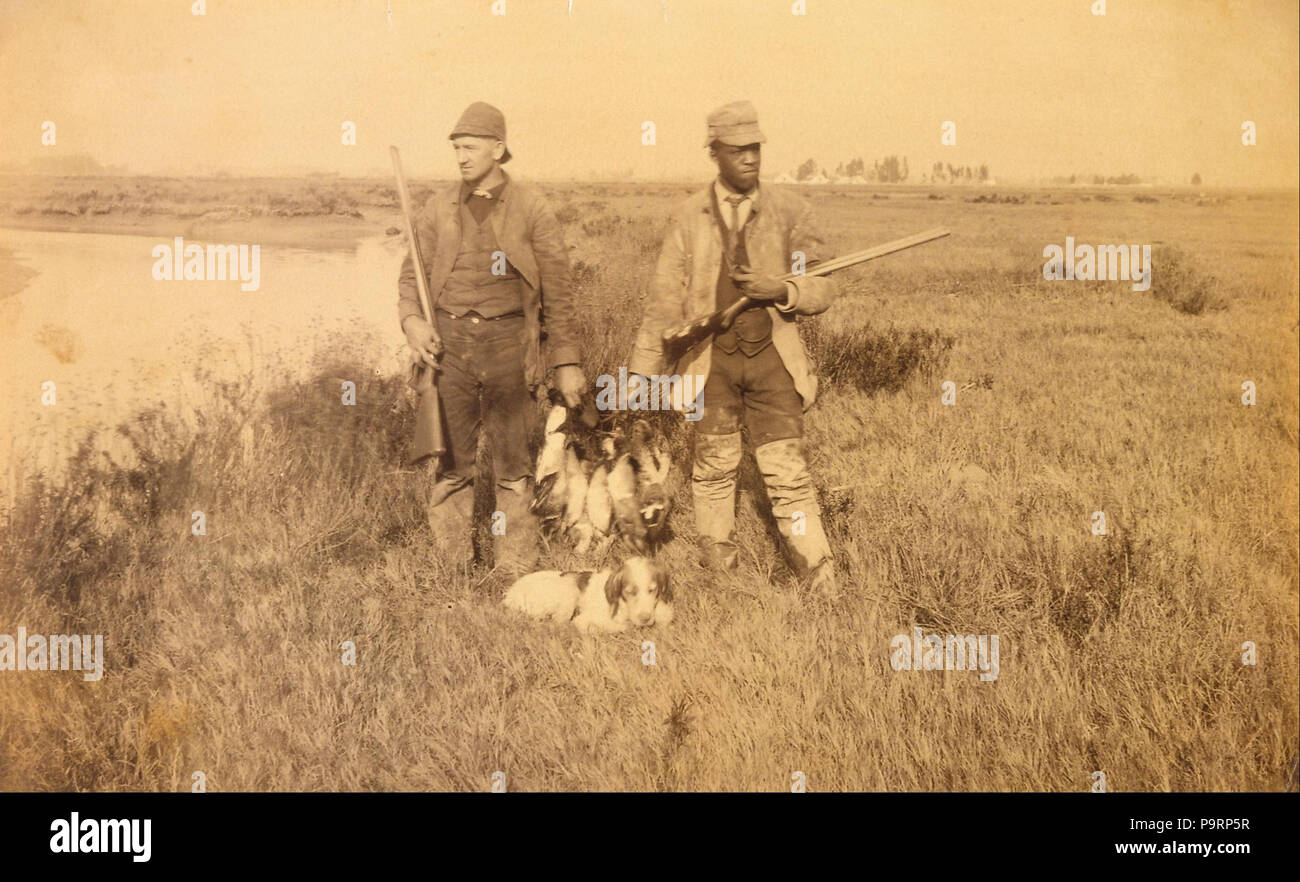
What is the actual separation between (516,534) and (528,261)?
1368 millimetres

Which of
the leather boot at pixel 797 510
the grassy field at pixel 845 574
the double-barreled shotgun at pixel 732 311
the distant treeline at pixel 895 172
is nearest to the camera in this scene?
the grassy field at pixel 845 574

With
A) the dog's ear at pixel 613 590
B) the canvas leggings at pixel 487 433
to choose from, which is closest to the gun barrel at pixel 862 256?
the canvas leggings at pixel 487 433

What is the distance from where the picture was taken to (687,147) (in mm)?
5125

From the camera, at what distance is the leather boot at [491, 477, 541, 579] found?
5.10 m

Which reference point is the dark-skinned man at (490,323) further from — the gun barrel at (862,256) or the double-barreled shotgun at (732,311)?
the gun barrel at (862,256)

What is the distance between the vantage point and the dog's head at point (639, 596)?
4.97 metres

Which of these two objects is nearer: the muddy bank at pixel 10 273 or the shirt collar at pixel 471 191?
the shirt collar at pixel 471 191

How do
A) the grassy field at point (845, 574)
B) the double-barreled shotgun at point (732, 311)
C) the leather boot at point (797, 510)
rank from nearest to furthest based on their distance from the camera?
the grassy field at point (845, 574)
the double-barreled shotgun at point (732, 311)
the leather boot at point (797, 510)

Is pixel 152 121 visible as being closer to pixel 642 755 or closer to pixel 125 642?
pixel 125 642

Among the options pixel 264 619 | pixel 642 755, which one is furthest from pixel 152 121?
pixel 642 755

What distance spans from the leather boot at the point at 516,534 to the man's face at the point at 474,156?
1.53 meters

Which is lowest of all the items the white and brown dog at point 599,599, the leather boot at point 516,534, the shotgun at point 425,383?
the white and brown dog at point 599,599

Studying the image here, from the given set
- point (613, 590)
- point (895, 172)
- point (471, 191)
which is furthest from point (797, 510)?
point (471, 191)

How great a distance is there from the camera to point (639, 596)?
16.3 feet
